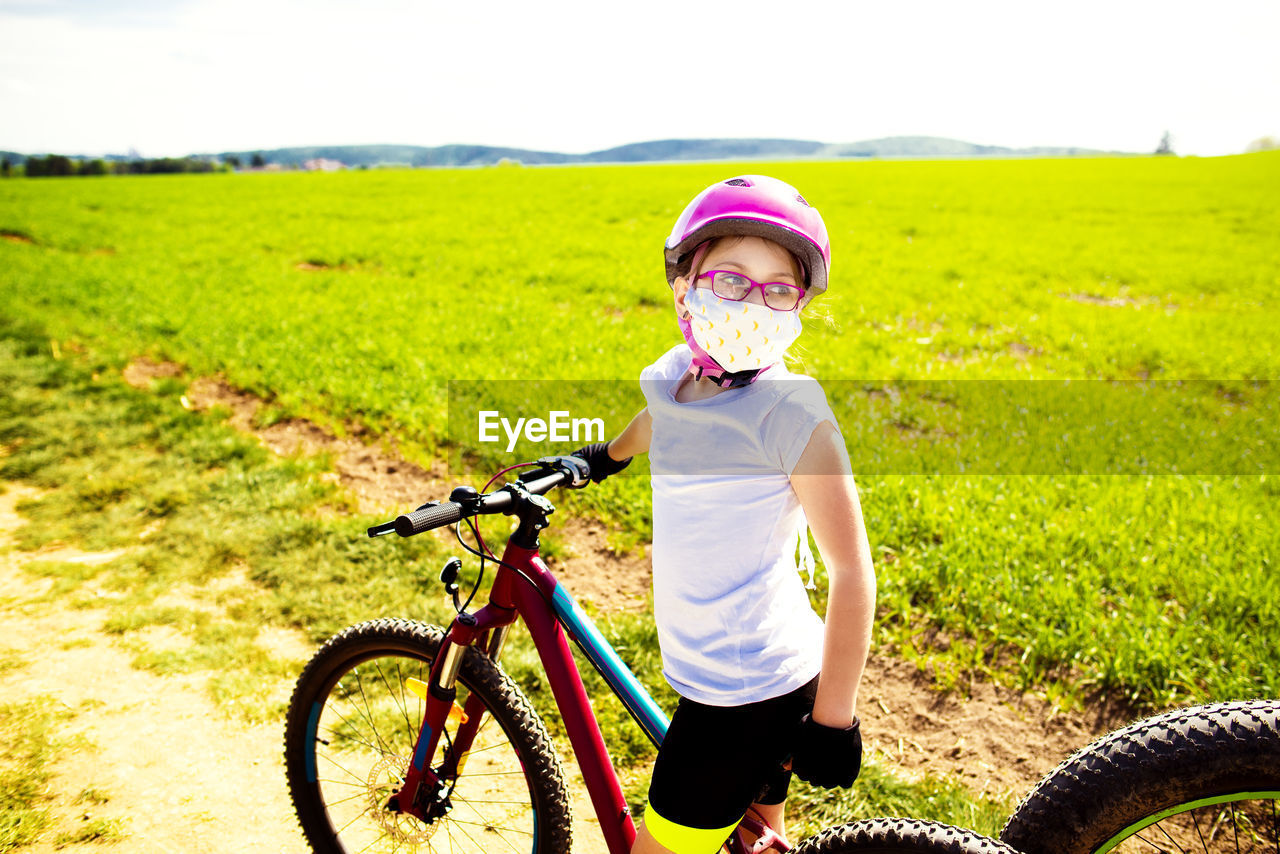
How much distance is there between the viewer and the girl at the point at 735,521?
1.68 m

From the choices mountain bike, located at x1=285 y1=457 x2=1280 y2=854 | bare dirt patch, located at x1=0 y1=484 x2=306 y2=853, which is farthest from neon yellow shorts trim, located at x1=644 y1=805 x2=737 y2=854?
→ bare dirt patch, located at x1=0 y1=484 x2=306 y2=853

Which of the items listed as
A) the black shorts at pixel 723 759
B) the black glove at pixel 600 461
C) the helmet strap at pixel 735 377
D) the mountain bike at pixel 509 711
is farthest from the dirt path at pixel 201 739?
the helmet strap at pixel 735 377

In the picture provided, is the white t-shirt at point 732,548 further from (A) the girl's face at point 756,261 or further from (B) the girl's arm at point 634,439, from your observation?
(B) the girl's arm at point 634,439

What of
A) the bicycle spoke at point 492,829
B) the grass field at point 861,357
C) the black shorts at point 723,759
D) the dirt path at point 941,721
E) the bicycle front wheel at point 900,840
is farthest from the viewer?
the grass field at point 861,357

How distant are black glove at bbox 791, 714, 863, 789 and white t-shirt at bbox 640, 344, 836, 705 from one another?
0.60 feet

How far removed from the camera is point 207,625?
13.3 ft

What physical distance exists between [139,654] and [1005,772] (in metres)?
4.01

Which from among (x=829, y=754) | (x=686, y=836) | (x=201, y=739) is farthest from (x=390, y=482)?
(x=829, y=754)

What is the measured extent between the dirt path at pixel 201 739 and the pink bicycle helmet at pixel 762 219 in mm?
2294

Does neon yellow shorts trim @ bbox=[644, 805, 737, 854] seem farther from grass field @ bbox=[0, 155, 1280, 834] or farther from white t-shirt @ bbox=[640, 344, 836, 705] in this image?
grass field @ bbox=[0, 155, 1280, 834]

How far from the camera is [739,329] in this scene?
175 cm

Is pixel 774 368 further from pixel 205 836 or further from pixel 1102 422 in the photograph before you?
pixel 1102 422

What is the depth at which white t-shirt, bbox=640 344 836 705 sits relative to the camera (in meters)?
1.71

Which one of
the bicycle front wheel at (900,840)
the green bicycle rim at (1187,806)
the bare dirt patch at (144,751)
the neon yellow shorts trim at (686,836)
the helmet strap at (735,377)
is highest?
the helmet strap at (735,377)
